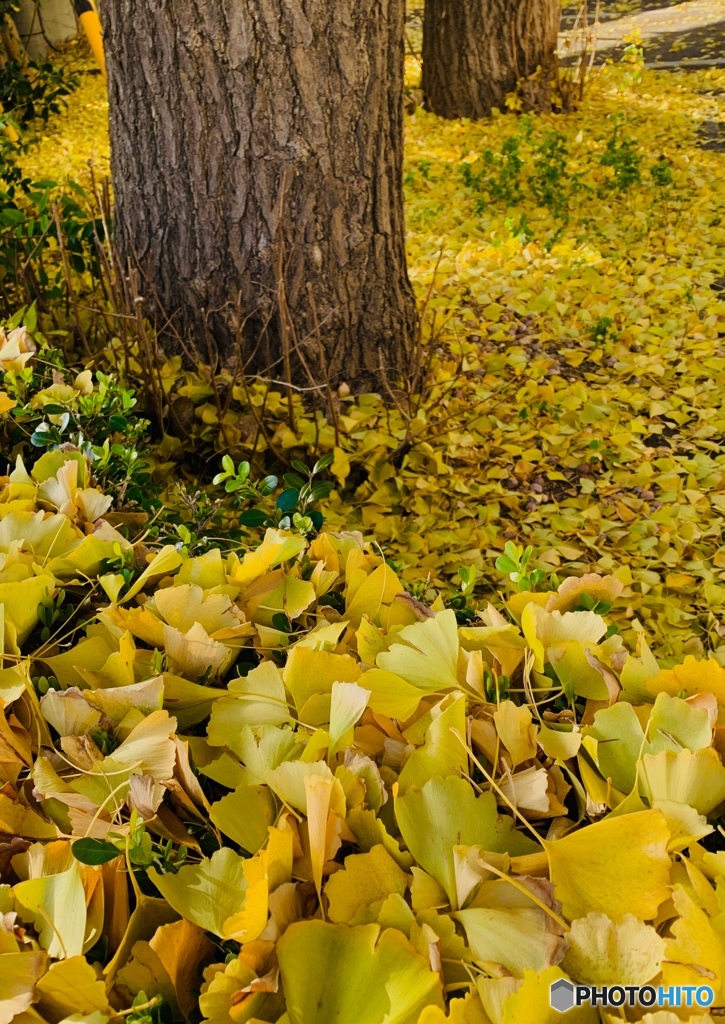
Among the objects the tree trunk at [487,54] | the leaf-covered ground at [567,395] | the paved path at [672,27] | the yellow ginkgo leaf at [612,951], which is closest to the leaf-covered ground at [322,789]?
the yellow ginkgo leaf at [612,951]

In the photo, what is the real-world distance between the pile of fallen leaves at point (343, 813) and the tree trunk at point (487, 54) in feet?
17.9

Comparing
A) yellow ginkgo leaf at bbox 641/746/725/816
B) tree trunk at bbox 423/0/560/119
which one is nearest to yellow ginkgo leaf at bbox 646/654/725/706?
yellow ginkgo leaf at bbox 641/746/725/816

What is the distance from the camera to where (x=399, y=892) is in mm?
703

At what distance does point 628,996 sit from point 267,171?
231cm

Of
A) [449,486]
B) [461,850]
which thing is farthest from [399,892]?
[449,486]

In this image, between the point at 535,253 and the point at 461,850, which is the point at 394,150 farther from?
the point at 461,850

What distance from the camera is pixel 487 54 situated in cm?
557

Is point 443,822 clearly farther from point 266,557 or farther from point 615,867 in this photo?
point 266,557

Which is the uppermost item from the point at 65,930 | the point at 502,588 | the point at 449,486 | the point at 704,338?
the point at 65,930

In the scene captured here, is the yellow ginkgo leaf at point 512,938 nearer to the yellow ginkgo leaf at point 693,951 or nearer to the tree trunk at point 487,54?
the yellow ginkgo leaf at point 693,951

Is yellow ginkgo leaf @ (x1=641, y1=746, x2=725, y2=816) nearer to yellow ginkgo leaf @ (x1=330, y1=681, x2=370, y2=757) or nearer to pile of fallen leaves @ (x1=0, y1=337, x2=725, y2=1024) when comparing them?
pile of fallen leaves @ (x1=0, y1=337, x2=725, y2=1024)

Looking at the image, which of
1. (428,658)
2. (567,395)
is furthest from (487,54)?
(428,658)

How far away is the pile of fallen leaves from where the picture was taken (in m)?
0.63

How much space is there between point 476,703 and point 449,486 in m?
1.83
